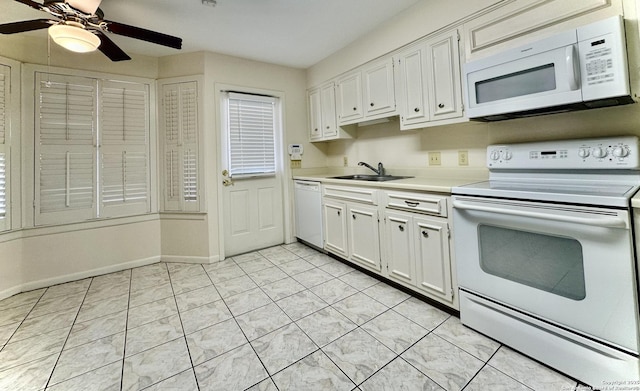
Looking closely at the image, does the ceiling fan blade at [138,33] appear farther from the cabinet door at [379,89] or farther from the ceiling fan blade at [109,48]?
the cabinet door at [379,89]

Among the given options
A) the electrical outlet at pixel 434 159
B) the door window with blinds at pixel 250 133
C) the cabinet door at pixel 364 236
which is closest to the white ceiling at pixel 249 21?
the door window with blinds at pixel 250 133

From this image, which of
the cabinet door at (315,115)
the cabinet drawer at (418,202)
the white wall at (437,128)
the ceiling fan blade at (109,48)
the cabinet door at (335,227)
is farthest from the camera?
the cabinet door at (315,115)

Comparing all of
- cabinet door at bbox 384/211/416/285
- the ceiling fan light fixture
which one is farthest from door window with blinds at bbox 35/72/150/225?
cabinet door at bbox 384/211/416/285

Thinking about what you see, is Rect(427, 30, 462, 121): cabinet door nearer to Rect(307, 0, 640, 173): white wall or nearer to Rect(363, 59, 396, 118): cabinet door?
Rect(307, 0, 640, 173): white wall

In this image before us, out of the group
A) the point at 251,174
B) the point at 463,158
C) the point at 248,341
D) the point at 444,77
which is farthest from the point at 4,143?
the point at 463,158

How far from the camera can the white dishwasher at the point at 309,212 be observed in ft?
10.3

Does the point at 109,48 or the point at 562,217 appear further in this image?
the point at 109,48

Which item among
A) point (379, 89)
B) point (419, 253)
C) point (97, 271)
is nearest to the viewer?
point (419, 253)

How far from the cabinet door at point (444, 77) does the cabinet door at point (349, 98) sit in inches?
33.2

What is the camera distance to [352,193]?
8.46ft

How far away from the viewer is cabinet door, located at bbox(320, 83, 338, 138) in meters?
3.22

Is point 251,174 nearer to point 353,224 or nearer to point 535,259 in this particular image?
point 353,224

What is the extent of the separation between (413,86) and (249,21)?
5.18 feet

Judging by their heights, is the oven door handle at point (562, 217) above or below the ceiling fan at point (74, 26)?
below
